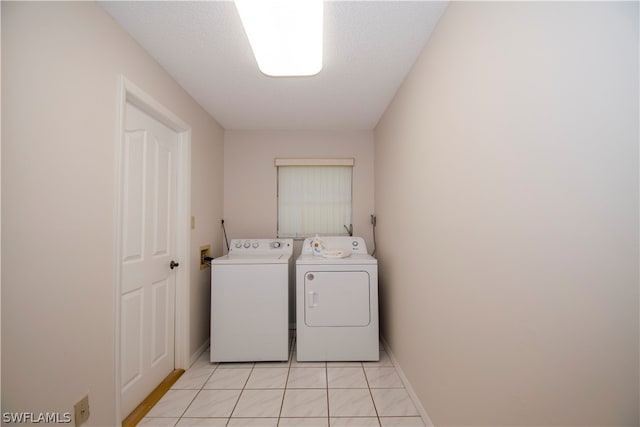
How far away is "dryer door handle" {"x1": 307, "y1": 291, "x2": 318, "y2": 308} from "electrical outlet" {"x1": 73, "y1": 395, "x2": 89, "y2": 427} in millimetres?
1462

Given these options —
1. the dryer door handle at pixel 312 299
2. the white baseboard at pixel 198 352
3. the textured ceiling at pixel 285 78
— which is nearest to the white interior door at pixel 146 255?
the white baseboard at pixel 198 352

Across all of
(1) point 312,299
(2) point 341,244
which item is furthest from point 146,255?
(2) point 341,244

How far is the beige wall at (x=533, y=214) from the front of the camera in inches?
24.3

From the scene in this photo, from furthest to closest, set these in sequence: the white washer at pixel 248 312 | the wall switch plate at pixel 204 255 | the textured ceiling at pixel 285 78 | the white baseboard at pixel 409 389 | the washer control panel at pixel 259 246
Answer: the washer control panel at pixel 259 246
the wall switch plate at pixel 204 255
the white washer at pixel 248 312
the white baseboard at pixel 409 389
the textured ceiling at pixel 285 78

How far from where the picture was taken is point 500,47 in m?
0.97

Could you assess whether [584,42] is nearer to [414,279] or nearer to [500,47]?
[500,47]

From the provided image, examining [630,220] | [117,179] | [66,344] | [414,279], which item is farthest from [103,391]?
[630,220]

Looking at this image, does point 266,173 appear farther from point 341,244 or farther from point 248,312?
point 248,312

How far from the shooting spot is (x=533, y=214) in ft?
2.67

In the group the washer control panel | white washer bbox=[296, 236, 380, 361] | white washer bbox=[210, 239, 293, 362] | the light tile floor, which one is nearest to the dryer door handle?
white washer bbox=[296, 236, 380, 361]

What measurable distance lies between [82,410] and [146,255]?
33.5 inches

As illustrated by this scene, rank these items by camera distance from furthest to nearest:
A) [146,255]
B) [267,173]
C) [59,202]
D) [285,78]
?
[267,173] → [285,78] → [146,255] → [59,202]

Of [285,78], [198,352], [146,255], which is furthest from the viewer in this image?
[198,352]

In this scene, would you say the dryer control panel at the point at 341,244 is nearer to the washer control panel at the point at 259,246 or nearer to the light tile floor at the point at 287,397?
the washer control panel at the point at 259,246
